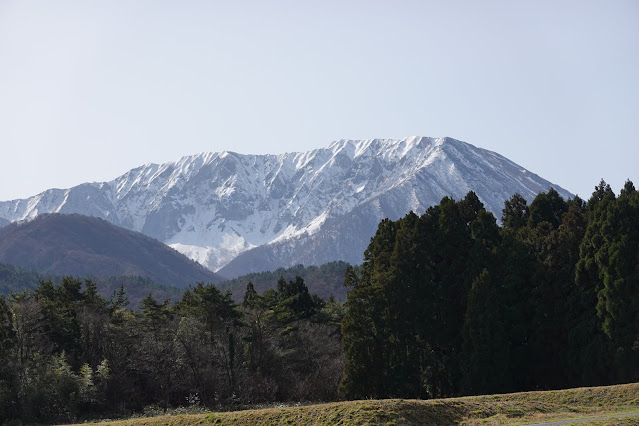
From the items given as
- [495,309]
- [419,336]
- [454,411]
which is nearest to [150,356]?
[419,336]

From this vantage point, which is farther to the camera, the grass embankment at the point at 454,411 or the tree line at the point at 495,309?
the tree line at the point at 495,309

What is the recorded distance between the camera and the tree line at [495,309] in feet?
130

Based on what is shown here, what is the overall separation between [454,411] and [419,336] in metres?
17.3

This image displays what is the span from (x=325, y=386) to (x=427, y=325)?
10906 mm

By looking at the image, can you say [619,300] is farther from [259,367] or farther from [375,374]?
[259,367]

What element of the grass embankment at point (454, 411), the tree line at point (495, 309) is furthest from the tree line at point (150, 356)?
the grass embankment at point (454, 411)

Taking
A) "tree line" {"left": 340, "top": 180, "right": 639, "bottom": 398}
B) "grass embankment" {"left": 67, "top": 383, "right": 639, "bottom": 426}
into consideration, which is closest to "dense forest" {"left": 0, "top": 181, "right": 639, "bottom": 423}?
"tree line" {"left": 340, "top": 180, "right": 639, "bottom": 398}

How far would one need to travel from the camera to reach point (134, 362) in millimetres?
46844

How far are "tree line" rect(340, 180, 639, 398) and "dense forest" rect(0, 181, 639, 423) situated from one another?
83 millimetres

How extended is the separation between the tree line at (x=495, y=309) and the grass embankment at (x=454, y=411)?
35.6 feet

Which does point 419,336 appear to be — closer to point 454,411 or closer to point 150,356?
point 454,411

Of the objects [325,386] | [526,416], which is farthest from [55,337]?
[526,416]

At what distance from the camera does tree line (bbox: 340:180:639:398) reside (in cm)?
3956

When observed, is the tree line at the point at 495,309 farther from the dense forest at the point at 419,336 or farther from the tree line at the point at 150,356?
the tree line at the point at 150,356
